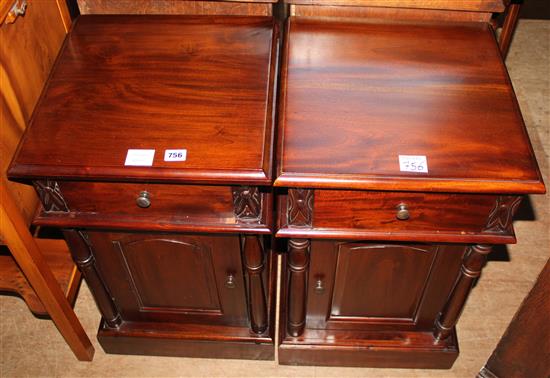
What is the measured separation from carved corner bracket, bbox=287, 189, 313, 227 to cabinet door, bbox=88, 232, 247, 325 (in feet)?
0.51

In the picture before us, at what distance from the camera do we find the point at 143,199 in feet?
3.67

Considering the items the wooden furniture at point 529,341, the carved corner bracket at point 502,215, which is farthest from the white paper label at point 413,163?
the wooden furniture at point 529,341

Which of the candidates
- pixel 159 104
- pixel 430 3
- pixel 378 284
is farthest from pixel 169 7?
pixel 378 284

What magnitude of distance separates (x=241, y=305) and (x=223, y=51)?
0.60 meters

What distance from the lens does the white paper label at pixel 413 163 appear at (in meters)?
1.05

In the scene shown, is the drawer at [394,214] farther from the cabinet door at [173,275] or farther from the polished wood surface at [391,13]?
the polished wood surface at [391,13]

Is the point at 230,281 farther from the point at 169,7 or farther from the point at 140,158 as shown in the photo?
the point at 169,7

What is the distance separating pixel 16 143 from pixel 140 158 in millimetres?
362

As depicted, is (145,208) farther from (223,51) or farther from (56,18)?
(56,18)

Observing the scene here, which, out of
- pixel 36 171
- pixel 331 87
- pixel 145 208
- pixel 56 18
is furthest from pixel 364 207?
pixel 56 18

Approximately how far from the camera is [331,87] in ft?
3.88

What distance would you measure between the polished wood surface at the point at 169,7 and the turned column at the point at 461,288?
0.69 m

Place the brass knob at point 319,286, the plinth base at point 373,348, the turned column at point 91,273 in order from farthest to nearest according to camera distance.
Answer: the plinth base at point 373,348
the brass knob at point 319,286
the turned column at point 91,273

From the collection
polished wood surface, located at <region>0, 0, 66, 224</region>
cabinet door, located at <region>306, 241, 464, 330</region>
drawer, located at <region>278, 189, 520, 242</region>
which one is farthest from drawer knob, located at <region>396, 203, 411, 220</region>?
polished wood surface, located at <region>0, 0, 66, 224</region>
